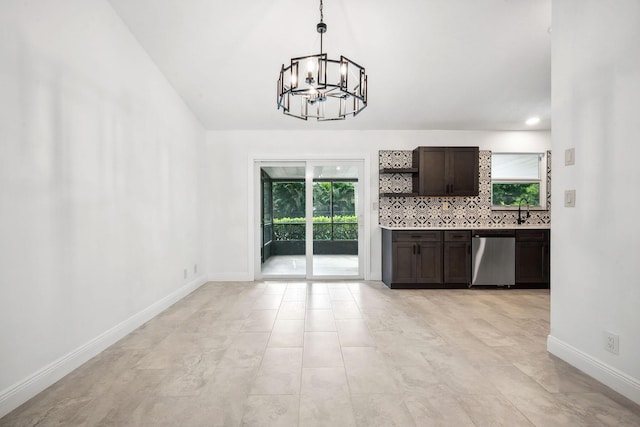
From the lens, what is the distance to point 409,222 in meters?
5.29

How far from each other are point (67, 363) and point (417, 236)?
405 cm

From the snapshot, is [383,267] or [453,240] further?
[383,267]

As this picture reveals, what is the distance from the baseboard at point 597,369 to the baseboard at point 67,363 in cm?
359

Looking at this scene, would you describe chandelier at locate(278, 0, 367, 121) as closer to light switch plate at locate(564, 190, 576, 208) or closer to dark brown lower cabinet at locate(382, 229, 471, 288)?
light switch plate at locate(564, 190, 576, 208)

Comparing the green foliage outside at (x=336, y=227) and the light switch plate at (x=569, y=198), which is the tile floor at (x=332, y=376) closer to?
the light switch plate at (x=569, y=198)

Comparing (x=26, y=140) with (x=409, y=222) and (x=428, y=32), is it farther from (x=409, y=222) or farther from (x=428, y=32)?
(x=409, y=222)

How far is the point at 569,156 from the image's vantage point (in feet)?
7.97

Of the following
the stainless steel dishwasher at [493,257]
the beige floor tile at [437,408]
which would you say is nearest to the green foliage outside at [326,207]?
the stainless steel dishwasher at [493,257]

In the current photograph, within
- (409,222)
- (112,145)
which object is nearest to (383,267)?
(409,222)

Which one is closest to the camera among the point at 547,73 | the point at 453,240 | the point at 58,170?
the point at 58,170

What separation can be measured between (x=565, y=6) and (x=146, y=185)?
4.00 meters

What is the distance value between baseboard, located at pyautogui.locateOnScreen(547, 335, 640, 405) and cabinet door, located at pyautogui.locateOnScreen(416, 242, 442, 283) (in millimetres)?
2083

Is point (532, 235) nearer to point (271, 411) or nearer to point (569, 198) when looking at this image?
point (569, 198)

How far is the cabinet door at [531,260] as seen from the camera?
15.4ft
